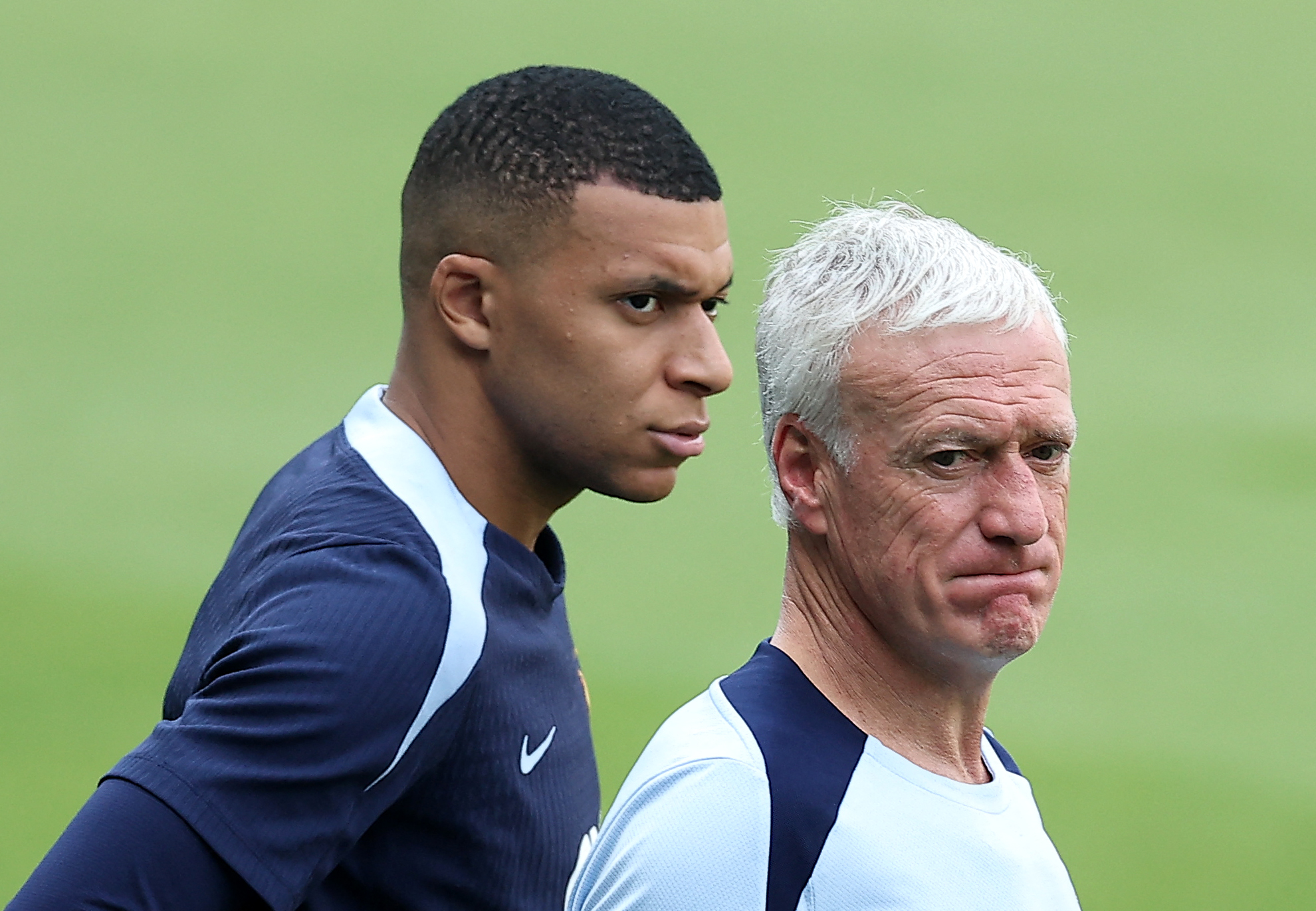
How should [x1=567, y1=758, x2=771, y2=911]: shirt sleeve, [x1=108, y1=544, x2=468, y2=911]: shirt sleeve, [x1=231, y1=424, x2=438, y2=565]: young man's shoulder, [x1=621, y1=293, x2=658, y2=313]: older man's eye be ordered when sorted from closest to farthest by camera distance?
1. [x1=567, y1=758, x2=771, y2=911]: shirt sleeve
2. [x1=108, y1=544, x2=468, y2=911]: shirt sleeve
3. [x1=231, y1=424, x2=438, y2=565]: young man's shoulder
4. [x1=621, y1=293, x2=658, y2=313]: older man's eye

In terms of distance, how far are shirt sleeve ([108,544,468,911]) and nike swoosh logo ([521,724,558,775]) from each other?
0.50 feet

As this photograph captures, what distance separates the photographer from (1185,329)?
4320 millimetres

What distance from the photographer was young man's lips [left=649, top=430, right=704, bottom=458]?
5.18ft

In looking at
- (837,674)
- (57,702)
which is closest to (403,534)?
(837,674)

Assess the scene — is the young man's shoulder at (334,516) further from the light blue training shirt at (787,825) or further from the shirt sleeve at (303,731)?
the light blue training shirt at (787,825)

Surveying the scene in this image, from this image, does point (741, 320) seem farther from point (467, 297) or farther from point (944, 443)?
point (944, 443)

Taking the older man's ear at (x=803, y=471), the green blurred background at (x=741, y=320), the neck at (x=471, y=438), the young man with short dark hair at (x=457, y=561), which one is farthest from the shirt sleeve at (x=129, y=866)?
the green blurred background at (x=741, y=320)

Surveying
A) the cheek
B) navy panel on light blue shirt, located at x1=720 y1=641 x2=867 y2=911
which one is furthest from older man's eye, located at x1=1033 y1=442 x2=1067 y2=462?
navy panel on light blue shirt, located at x1=720 y1=641 x2=867 y2=911

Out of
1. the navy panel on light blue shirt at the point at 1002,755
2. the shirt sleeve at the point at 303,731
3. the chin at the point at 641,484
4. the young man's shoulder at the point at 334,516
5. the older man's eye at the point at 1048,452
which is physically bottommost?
the shirt sleeve at the point at 303,731

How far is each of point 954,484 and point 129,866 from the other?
2.35 ft

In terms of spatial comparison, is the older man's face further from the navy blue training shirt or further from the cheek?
the navy blue training shirt

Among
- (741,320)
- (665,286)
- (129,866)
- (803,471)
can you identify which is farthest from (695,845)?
(741,320)

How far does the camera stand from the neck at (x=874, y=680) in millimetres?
1365

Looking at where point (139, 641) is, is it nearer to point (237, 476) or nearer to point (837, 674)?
point (237, 476)
